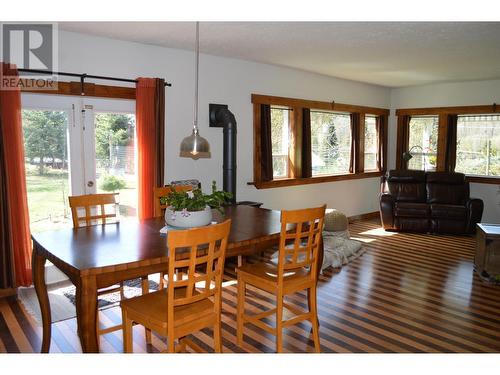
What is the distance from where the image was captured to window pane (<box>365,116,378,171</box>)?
820 cm

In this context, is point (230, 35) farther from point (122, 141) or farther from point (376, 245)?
point (376, 245)

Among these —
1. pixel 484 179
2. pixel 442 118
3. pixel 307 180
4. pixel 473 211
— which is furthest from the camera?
pixel 442 118

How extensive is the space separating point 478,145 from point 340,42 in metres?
4.34

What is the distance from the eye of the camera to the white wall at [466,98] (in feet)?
23.8

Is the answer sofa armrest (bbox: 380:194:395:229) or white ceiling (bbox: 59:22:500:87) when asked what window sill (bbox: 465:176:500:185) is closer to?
sofa armrest (bbox: 380:194:395:229)

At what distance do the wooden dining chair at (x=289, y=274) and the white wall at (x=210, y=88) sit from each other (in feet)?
7.88

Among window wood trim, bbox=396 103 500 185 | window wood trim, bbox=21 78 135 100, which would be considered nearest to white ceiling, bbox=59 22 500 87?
window wood trim, bbox=21 78 135 100

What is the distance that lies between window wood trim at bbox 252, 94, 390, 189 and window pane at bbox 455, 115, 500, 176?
152 centimetres

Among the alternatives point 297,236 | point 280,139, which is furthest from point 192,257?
point 280,139

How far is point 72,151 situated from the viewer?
4344 mm

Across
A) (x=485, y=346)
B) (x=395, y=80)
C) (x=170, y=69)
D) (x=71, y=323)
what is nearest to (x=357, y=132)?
(x=395, y=80)

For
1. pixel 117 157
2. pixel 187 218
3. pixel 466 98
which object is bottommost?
pixel 187 218

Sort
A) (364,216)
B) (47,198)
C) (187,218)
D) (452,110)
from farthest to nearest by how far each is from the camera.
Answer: (364,216)
(452,110)
(47,198)
(187,218)

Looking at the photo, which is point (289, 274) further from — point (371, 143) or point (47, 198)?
point (371, 143)
